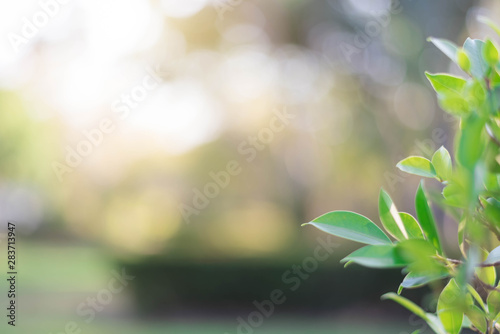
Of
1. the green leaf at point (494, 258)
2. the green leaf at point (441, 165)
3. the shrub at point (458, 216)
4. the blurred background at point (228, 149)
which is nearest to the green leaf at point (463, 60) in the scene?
the shrub at point (458, 216)

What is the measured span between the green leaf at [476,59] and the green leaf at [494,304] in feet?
0.92

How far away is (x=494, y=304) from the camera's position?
0.65 m

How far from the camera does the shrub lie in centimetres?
40

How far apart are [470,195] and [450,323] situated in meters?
0.34

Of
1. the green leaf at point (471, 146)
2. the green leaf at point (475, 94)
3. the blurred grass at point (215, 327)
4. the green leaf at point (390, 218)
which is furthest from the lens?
the blurred grass at point (215, 327)

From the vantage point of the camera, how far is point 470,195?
0.35 m

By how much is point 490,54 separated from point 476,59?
0.22 feet

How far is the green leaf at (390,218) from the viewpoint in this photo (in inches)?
23.4

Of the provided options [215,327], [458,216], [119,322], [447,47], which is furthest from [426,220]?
[119,322]

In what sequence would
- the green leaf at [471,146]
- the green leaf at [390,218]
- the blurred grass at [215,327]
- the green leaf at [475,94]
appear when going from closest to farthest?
the green leaf at [471,146]
the green leaf at [475,94]
the green leaf at [390,218]
the blurred grass at [215,327]

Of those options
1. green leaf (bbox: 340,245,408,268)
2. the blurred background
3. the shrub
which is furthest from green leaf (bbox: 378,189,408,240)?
the blurred background

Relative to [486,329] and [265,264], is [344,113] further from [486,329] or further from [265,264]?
[486,329]

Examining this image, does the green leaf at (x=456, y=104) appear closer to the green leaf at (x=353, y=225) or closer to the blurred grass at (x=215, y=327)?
the green leaf at (x=353, y=225)

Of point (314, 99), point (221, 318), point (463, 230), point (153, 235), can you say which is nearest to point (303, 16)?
point (314, 99)
